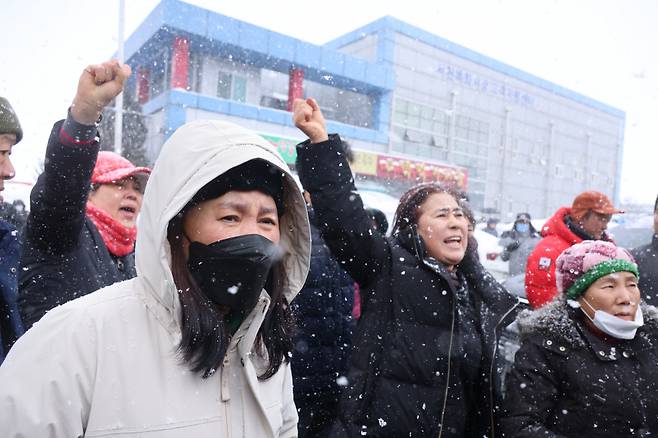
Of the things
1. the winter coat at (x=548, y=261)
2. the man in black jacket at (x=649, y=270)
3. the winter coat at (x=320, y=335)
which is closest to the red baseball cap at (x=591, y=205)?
the winter coat at (x=548, y=261)

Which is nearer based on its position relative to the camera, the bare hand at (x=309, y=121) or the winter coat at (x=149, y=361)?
the winter coat at (x=149, y=361)

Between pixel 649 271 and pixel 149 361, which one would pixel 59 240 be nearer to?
pixel 149 361

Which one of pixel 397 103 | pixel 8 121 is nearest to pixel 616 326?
pixel 8 121

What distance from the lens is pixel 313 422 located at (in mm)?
3285

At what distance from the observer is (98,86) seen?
1.71 m

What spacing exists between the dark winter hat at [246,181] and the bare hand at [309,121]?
711 millimetres

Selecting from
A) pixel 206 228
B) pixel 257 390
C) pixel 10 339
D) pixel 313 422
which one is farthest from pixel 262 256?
pixel 313 422

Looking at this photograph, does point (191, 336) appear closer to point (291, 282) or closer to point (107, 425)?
point (107, 425)

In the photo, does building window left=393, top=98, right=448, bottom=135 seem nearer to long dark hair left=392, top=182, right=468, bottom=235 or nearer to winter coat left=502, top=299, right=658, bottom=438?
long dark hair left=392, top=182, right=468, bottom=235

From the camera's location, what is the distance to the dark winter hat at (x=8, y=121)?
6.81 feet

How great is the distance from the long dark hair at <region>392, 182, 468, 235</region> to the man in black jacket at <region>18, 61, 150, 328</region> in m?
1.47

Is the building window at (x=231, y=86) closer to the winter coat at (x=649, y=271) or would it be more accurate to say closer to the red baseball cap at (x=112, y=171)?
the red baseball cap at (x=112, y=171)

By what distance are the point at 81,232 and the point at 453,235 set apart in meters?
1.73

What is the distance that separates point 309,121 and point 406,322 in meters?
1.05
